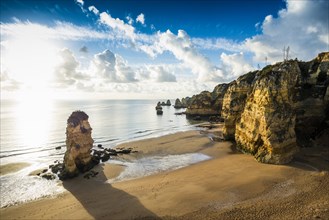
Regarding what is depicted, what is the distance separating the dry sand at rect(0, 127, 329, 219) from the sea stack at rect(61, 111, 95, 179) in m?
1.81

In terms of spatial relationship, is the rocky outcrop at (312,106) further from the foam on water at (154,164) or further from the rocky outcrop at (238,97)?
the foam on water at (154,164)

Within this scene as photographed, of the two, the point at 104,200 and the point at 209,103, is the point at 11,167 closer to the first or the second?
the point at 104,200

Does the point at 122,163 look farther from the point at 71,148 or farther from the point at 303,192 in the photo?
the point at 303,192

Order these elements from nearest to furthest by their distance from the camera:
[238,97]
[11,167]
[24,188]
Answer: [24,188], [11,167], [238,97]

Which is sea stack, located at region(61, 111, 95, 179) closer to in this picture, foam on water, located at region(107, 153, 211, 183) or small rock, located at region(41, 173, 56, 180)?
small rock, located at region(41, 173, 56, 180)

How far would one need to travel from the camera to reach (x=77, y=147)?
31.8 meters

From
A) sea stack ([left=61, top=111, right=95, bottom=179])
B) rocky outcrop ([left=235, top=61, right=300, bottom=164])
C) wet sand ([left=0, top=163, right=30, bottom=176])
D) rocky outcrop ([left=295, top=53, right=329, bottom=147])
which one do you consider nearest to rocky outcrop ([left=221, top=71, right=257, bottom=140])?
rocky outcrop ([left=295, top=53, right=329, bottom=147])

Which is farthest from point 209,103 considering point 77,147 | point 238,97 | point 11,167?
point 11,167

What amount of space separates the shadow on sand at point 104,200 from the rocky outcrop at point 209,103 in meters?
68.2

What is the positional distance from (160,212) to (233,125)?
27664mm

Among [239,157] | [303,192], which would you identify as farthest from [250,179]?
[239,157]

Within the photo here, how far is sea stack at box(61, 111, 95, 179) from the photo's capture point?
3052cm

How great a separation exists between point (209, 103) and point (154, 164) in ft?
209

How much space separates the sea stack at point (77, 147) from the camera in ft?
100
